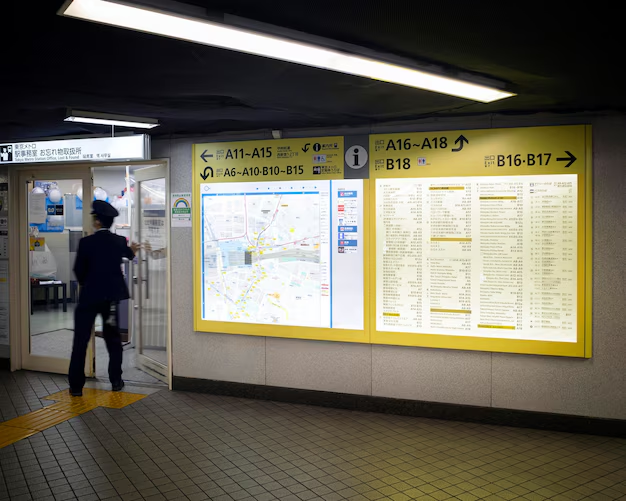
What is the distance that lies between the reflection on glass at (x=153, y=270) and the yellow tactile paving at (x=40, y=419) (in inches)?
50.8

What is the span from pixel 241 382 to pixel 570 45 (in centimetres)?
418

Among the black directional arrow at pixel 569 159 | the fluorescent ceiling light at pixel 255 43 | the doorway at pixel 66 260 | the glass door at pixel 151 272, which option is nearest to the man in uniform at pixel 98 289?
the doorway at pixel 66 260

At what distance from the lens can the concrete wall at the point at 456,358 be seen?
14.7ft

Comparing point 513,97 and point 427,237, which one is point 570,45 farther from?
point 427,237

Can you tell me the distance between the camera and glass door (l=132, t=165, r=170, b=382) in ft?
20.5

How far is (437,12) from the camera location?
238 centimetres

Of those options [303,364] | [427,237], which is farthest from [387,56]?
[303,364]

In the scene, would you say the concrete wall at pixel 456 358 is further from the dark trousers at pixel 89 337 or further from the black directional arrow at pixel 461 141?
the dark trousers at pixel 89 337

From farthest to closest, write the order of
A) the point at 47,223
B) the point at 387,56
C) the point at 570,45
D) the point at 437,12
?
the point at 47,223 < the point at 387,56 < the point at 570,45 < the point at 437,12

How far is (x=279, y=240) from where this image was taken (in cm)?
538

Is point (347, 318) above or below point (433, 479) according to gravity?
above

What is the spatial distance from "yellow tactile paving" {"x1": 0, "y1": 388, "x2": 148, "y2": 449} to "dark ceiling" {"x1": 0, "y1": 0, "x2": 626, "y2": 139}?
2.67 m

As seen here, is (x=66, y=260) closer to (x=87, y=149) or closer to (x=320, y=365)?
(x=87, y=149)

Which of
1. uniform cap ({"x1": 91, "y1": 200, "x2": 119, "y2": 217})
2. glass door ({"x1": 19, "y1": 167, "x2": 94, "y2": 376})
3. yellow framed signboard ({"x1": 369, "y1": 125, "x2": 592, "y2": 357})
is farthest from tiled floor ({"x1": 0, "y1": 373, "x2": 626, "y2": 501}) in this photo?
uniform cap ({"x1": 91, "y1": 200, "x2": 119, "y2": 217})
